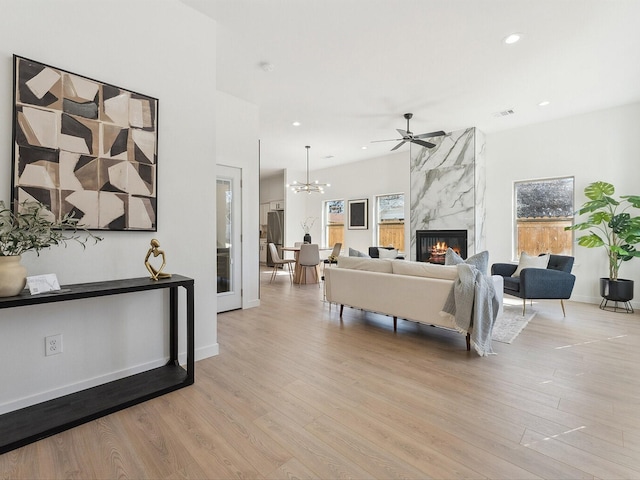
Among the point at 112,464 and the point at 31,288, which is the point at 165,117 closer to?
the point at 31,288

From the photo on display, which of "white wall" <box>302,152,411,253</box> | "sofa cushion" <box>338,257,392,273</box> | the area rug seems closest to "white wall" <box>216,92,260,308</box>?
"sofa cushion" <box>338,257,392,273</box>

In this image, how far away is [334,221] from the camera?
9.80 metres

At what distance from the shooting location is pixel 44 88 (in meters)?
2.09

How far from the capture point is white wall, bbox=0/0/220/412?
2037mm

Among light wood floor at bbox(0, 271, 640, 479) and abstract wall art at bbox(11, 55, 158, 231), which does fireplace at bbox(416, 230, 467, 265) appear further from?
abstract wall art at bbox(11, 55, 158, 231)

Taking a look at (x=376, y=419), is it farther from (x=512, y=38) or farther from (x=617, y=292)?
(x=617, y=292)

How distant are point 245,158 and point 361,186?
477 cm

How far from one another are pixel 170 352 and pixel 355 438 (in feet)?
5.79

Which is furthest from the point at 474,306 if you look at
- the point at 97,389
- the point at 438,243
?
the point at 438,243

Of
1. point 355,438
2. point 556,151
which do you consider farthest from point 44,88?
point 556,151

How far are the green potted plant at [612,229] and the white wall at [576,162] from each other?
26 cm

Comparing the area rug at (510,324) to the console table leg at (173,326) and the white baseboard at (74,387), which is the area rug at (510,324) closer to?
the console table leg at (173,326)

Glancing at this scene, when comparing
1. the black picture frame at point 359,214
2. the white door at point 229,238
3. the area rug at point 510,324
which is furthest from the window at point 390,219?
the white door at point 229,238

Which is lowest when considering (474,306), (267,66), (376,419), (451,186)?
(376,419)
